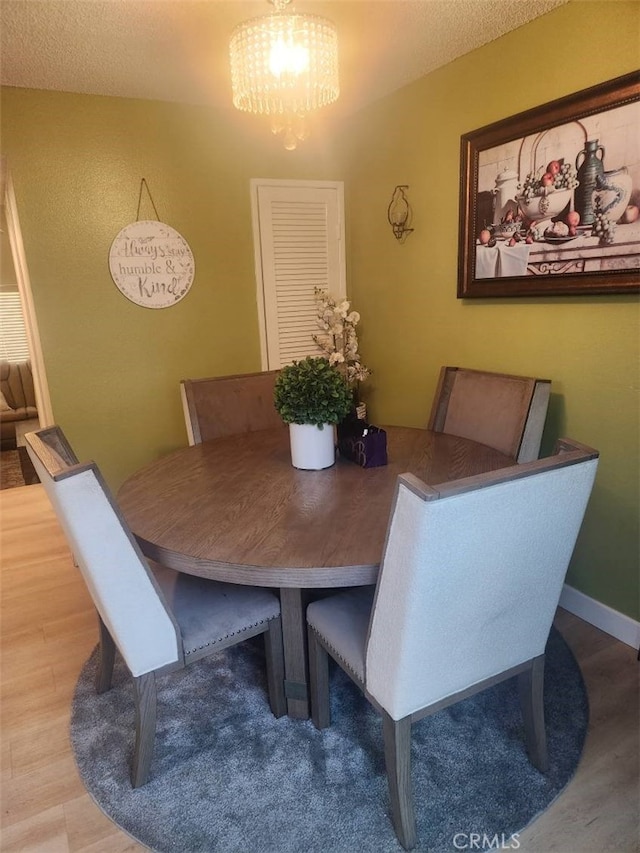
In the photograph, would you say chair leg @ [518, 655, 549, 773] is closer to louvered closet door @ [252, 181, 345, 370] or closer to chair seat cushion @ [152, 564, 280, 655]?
chair seat cushion @ [152, 564, 280, 655]

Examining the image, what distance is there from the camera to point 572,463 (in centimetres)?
108

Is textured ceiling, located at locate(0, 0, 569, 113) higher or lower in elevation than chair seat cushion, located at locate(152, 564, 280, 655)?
higher

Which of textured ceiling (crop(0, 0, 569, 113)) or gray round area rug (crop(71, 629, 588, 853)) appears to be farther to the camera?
textured ceiling (crop(0, 0, 569, 113))

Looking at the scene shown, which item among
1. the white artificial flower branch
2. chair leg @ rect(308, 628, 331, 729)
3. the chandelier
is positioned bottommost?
chair leg @ rect(308, 628, 331, 729)

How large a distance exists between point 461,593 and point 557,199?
5.38ft

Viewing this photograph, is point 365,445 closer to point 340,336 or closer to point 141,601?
point 340,336

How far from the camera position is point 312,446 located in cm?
179

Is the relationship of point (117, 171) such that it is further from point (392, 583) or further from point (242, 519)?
point (392, 583)

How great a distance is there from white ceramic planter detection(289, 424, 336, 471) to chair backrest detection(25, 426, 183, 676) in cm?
67

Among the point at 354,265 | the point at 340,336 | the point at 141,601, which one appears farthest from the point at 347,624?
the point at 354,265

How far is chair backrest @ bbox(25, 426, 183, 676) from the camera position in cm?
117

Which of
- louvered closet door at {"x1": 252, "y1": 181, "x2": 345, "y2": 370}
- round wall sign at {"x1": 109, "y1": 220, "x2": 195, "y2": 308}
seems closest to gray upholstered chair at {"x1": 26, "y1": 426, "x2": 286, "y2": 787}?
round wall sign at {"x1": 109, "y1": 220, "x2": 195, "y2": 308}

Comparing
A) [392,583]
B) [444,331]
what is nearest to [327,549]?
[392,583]

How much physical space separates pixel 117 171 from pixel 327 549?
2.38 metres
